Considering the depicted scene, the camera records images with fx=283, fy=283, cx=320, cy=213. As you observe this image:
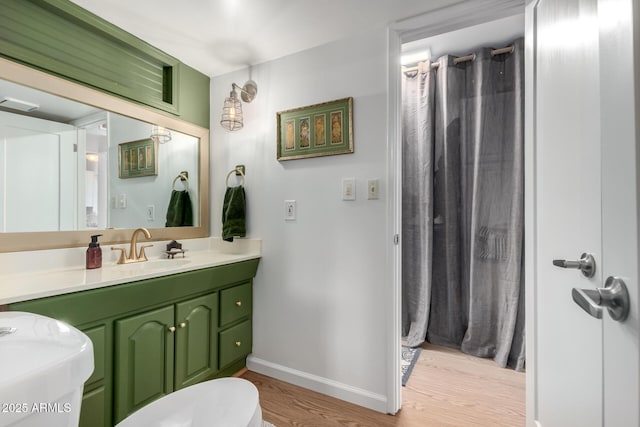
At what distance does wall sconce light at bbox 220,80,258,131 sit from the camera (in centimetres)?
183

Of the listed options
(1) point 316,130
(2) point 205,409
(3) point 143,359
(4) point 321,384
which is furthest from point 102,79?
(4) point 321,384

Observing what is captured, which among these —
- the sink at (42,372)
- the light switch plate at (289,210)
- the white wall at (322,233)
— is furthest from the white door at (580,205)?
the light switch plate at (289,210)

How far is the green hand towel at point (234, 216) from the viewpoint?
192 cm

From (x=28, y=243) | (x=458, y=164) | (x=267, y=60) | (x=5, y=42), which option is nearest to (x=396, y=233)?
(x=458, y=164)

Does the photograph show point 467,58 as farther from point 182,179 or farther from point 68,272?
point 68,272

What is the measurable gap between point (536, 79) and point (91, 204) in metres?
2.22

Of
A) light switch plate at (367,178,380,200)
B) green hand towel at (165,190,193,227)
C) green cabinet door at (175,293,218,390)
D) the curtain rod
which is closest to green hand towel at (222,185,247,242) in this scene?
green hand towel at (165,190,193,227)

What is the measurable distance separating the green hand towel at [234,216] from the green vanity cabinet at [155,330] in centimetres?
24

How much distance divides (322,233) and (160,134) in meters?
1.26

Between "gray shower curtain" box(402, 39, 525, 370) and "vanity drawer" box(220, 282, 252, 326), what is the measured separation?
1.32 m

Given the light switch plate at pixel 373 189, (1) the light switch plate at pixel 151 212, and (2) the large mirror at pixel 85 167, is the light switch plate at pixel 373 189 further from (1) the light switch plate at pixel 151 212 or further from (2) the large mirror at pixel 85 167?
(1) the light switch plate at pixel 151 212

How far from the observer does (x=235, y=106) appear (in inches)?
72.8

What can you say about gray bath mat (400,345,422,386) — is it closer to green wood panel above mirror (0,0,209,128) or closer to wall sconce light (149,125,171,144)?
wall sconce light (149,125,171,144)

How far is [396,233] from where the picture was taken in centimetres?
156
